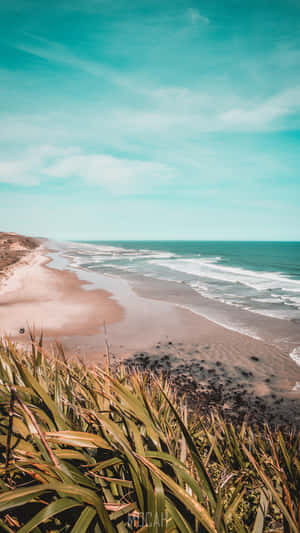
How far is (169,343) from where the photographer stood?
10273mm

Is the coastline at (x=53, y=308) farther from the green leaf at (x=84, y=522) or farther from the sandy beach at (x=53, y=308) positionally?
the green leaf at (x=84, y=522)

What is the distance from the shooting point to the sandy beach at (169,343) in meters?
7.12

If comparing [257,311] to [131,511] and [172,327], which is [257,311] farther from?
[131,511]

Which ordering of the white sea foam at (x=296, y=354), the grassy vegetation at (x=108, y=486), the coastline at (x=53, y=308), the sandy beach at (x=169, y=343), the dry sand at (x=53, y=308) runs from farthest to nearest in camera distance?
1. the dry sand at (x=53, y=308)
2. the coastline at (x=53, y=308)
3. the white sea foam at (x=296, y=354)
4. the sandy beach at (x=169, y=343)
5. the grassy vegetation at (x=108, y=486)

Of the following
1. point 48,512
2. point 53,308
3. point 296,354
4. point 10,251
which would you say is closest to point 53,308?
point 53,308

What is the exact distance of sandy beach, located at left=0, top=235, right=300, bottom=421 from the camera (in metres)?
7.12

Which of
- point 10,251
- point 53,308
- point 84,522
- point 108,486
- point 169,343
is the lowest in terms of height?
point 169,343

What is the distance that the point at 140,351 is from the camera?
957cm

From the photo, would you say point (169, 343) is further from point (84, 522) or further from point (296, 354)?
point (84, 522)

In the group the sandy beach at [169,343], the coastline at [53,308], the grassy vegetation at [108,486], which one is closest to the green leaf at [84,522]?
the grassy vegetation at [108,486]

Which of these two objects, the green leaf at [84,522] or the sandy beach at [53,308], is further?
the sandy beach at [53,308]

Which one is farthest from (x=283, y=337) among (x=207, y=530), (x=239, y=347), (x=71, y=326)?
(x=207, y=530)

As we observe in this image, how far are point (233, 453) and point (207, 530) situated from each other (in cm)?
157

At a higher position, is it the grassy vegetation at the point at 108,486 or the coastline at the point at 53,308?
the grassy vegetation at the point at 108,486
